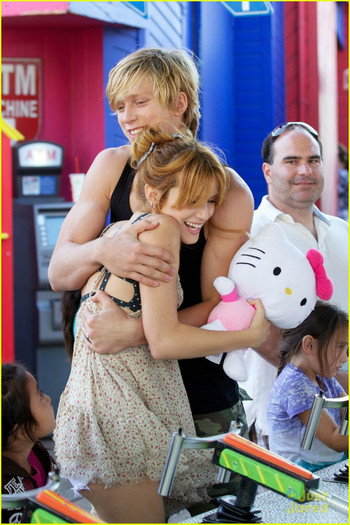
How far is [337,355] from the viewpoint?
2318 mm

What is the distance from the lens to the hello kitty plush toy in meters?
1.75

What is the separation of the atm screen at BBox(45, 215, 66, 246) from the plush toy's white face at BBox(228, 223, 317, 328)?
3214mm

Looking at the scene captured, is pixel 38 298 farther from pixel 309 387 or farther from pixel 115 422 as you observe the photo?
pixel 115 422

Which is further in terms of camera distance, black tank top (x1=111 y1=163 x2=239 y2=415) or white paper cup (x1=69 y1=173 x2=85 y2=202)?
white paper cup (x1=69 y1=173 x2=85 y2=202)

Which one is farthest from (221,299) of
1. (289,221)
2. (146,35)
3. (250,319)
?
(146,35)

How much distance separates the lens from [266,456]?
1284 mm

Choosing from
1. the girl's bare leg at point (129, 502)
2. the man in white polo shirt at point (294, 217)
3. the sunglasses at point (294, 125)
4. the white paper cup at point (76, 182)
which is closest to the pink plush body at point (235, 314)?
the girl's bare leg at point (129, 502)

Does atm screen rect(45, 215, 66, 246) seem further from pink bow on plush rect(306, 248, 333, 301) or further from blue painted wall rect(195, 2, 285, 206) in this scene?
pink bow on plush rect(306, 248, 333, 301)

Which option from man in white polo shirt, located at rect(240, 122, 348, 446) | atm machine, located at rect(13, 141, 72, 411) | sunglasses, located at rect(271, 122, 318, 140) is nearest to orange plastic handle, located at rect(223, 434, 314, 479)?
man in white polo shirt, located at rect(240, 122, 348, 446)

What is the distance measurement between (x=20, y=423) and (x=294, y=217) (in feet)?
4.92

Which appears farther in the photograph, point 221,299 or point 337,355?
point 337,355

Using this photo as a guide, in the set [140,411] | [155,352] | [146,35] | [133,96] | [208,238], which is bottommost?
[140,411]

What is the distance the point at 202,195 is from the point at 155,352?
36cm

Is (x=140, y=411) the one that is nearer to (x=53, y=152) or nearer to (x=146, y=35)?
(x=53, y=152)
